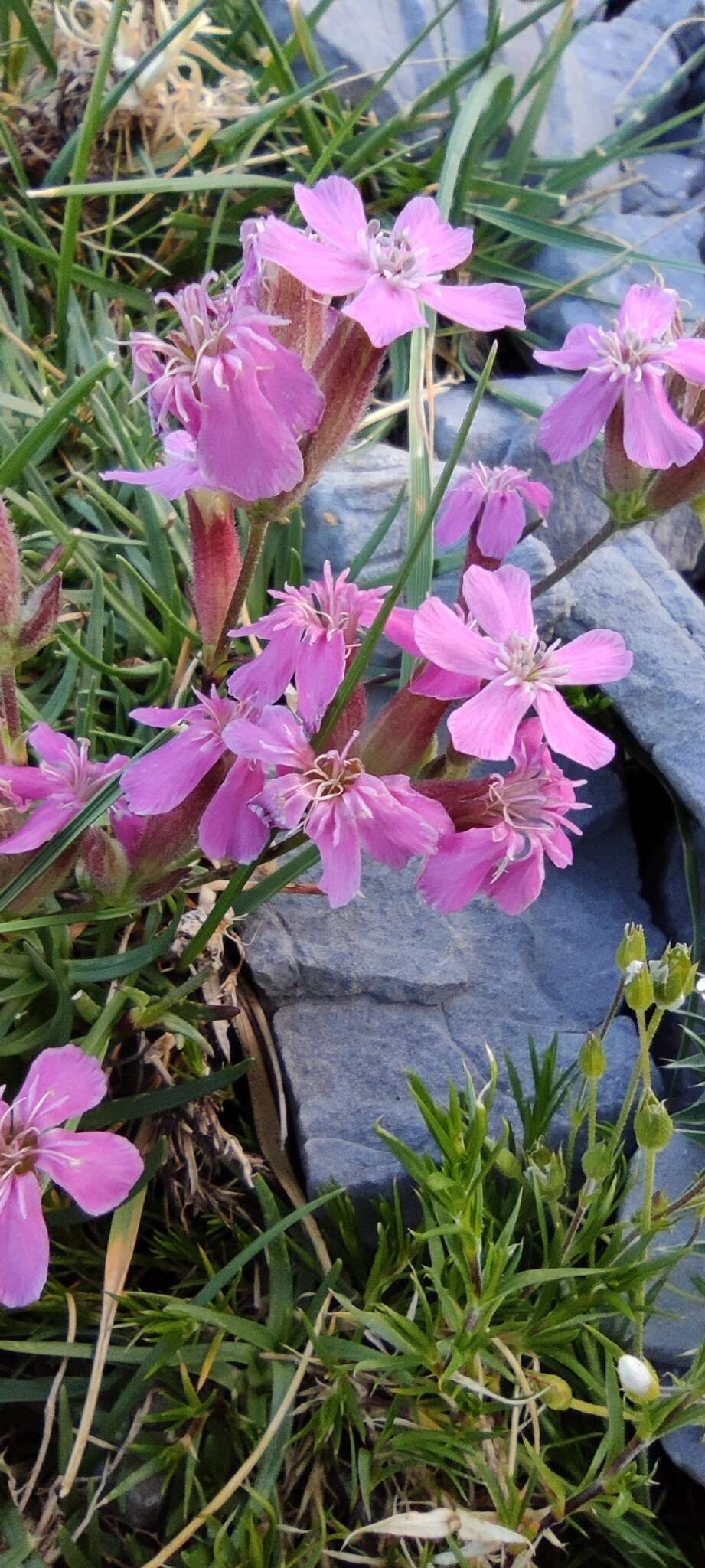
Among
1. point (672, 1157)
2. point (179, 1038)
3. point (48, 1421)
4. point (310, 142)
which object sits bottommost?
point (672, 1157)

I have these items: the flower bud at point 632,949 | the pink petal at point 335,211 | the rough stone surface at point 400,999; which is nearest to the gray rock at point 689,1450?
the rough stone surface at point 400,999

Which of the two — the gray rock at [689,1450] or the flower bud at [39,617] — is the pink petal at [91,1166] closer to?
the flower bud at [39,617]

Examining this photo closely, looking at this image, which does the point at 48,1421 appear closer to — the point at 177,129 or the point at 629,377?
the point at 629,377

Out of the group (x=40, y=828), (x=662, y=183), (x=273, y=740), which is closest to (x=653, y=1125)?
(x=273, y=740)

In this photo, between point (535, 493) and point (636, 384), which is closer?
point (636, 384)

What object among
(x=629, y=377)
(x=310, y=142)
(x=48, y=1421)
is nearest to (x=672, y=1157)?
(x=48, y=1421)

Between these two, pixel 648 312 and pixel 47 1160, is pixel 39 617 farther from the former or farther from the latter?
pixel 648 312

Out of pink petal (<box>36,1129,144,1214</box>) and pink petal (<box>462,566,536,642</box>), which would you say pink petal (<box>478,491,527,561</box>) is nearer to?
pink petal (<box>462,566,536,642</box>)

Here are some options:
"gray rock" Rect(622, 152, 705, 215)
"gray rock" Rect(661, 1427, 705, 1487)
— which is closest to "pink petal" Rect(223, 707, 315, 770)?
"gray rock" Rect(661, 1427, 705, 1487)
